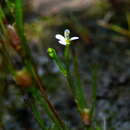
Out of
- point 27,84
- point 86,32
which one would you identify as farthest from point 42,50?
point 27,84

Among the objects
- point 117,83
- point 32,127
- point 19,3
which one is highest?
point 19,3

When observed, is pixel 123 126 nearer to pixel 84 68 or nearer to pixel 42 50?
pixel 84 68

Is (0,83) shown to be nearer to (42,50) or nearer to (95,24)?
(42,50)

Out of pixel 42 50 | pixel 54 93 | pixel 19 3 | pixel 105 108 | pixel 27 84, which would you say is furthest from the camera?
pixel 42 50

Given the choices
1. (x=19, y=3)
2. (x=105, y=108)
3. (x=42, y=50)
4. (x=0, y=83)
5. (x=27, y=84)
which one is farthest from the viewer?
(x=42, y=50)

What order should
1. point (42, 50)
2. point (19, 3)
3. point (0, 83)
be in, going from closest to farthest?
point (19, 3)
point (0, 83)
point (42, 50)

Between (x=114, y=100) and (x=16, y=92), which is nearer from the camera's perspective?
(x=114, y=100)

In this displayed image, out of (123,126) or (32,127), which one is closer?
(123,126)

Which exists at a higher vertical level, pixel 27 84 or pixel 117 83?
pixel 27 84

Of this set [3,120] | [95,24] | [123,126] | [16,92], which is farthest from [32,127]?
[95,24]

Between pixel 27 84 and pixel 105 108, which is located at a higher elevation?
pixel 27 84
